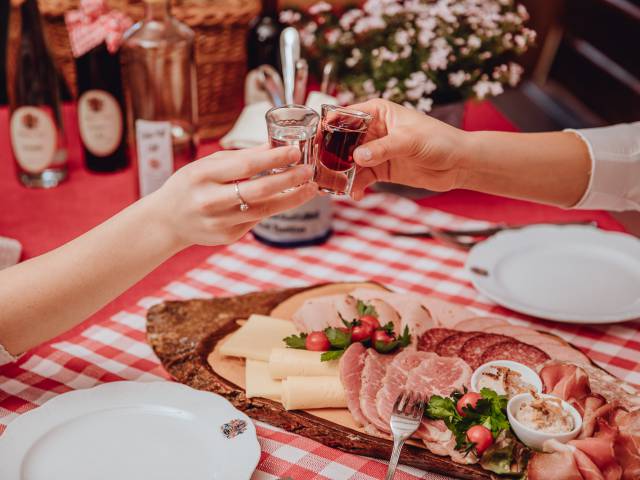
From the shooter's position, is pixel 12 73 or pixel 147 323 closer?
pixel 147 323

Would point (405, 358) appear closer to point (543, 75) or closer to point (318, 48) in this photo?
point (318, 48)

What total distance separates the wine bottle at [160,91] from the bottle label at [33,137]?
235 mm

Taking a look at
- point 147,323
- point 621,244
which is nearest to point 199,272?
point 147,323

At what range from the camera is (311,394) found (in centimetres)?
125

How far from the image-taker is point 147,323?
1.50 metres

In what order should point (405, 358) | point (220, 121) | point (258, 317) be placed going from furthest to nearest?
point (220, 121) → point (258, 317) → point (405, 358)

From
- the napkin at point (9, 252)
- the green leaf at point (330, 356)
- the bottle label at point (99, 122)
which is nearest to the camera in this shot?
the green leaf at point (330, 356)

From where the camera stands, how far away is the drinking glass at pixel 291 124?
117cm

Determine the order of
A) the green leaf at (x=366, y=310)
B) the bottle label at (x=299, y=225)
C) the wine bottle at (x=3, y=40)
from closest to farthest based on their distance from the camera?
1. the green leaf at (x=366, y=310)
2. the bottle label at (x=299, y=225)
3. the wine bottle at (x=3, y=40)

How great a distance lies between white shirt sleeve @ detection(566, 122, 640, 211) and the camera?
5.22ft

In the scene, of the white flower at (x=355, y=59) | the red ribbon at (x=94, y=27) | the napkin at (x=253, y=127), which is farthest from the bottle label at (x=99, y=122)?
the white flower at (x=355, y=59)

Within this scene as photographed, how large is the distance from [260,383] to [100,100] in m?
1.08

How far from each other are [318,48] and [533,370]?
1275 mm

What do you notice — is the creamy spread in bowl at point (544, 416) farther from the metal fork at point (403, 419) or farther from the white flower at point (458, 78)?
the white flower at point (458, 78)
